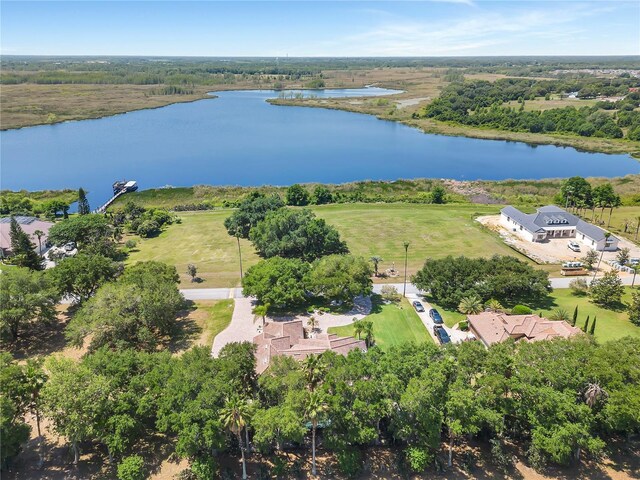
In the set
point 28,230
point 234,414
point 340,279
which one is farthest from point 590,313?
point 28,230

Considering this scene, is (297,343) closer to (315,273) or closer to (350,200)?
(315,273)

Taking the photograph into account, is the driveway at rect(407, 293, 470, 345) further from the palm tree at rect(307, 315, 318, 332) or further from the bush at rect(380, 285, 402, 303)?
the palm tree at rect(307, 315, 318, 332)

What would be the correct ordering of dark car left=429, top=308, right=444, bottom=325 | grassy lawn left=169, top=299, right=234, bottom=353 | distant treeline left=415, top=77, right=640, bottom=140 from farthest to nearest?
distant treeline left=415, top=77, right=640, bottom=140, dark car left=429, top=308, right=444, bottom=325, grassy lawn left=169, top=299, right=234, bottom=353

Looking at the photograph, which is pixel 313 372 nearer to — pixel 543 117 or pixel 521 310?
pixel 521 310

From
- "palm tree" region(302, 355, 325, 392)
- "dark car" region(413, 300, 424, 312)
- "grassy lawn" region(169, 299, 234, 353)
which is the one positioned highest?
"palm tree" region(302, 355, 325, 392)

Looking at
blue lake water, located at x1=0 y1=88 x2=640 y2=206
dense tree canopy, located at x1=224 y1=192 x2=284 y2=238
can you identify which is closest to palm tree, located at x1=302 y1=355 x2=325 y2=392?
dense tree canopy, located at x1=224 y1=192 x2=284 y2=238

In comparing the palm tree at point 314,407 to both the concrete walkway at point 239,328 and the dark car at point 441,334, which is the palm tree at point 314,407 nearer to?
the concrete walkway at point 239,328
